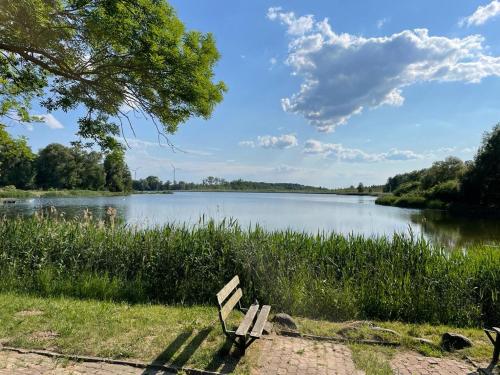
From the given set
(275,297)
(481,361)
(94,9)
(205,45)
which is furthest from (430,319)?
(94,9)

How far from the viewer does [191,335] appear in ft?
15.8

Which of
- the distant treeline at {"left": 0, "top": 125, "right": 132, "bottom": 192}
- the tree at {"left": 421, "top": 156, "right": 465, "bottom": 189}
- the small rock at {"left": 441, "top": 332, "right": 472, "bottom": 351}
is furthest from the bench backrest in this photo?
the distant treeline at {"left": 0, "top": 125, "right": 132, "bottom": 192}

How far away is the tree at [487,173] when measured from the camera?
40219 millimetres

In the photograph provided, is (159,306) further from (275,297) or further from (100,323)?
(275,297)

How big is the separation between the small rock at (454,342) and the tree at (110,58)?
15.6 ft

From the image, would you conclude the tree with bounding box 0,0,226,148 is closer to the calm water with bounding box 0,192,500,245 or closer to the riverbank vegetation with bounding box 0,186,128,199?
the calm water with bounding box 0,192,500,245

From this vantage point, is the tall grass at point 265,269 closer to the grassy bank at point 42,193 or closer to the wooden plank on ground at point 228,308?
the wooden plank on ground at point 228,308

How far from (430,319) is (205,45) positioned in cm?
585

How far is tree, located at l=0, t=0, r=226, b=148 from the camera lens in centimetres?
473

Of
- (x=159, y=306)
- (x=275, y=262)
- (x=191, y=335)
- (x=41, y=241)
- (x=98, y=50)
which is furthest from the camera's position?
(x=41, y=241)

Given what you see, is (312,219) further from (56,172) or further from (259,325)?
(56,172)

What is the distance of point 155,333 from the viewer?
482cm

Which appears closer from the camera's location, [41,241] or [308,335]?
[308,335]

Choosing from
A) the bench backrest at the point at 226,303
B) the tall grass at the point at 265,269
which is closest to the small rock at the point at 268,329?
the bench backrest at the point at 226,303
